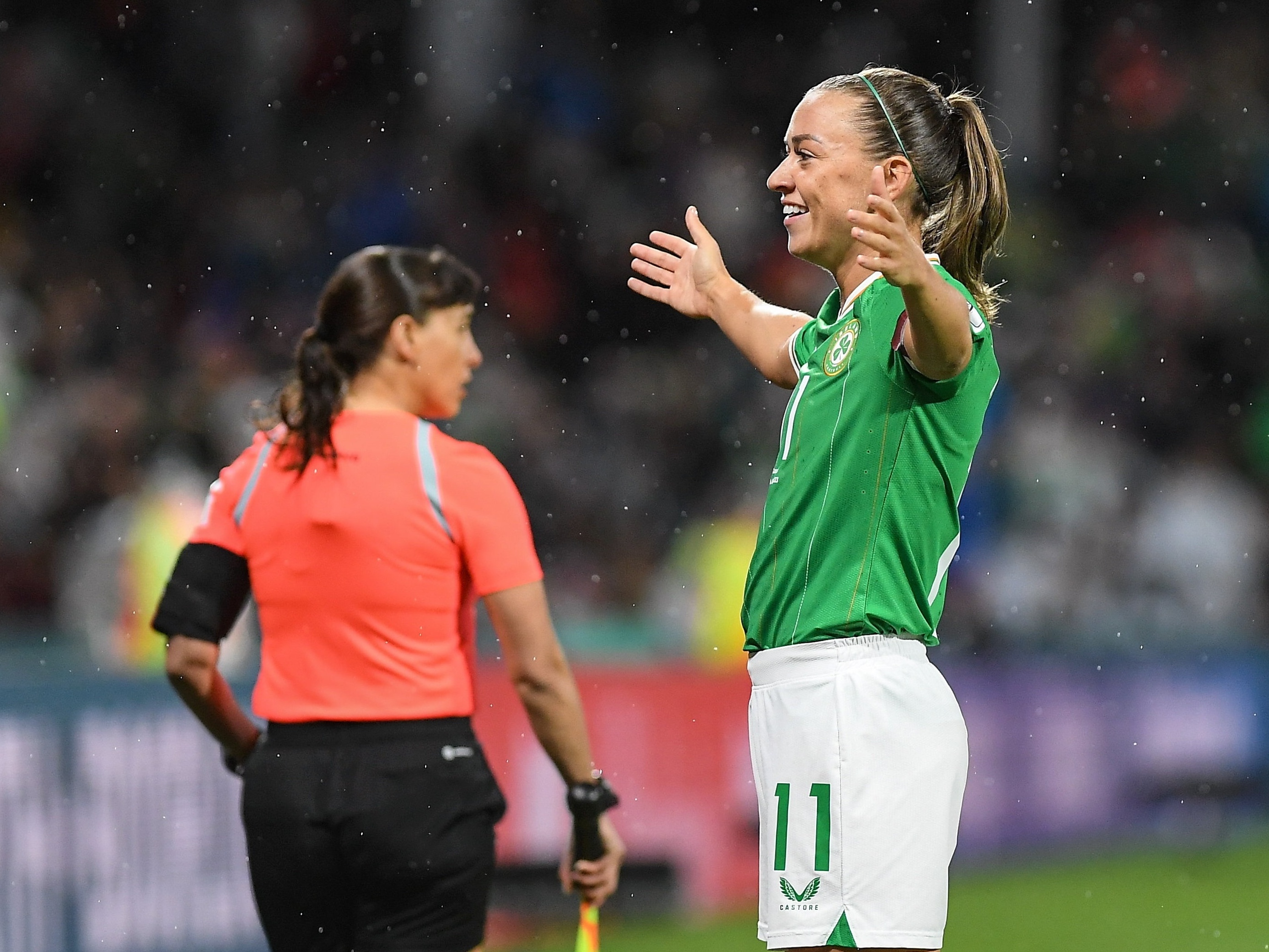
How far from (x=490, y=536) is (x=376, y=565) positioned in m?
0.23

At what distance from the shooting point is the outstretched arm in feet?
12.1

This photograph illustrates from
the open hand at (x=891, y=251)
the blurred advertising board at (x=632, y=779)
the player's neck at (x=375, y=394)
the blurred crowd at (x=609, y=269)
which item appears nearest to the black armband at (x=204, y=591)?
the player's neck at (x=375, y=394)

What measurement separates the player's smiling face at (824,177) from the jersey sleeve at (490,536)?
0.75m

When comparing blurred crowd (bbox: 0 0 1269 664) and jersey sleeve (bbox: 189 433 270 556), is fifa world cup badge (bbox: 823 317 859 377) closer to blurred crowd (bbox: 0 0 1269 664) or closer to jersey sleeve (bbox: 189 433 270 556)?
jersey sleeve (bbox: 189 433 270 556)

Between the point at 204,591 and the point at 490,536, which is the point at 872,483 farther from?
the point at 204,591

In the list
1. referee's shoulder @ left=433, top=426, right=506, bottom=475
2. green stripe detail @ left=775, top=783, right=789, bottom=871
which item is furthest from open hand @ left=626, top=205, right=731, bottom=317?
green stripe detail @ left=775, top=783, right=789, bottom=871

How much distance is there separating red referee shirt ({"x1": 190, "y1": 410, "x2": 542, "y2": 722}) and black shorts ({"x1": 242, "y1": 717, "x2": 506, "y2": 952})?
0.21 feet

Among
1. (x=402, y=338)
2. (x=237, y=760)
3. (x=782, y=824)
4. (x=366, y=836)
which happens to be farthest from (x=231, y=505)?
(x=782, y=824)

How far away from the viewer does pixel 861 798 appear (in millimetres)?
3006

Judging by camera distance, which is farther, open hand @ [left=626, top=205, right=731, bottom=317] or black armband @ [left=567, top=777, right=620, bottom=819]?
open hand @ [left=626, top=205, right=731, bottom=317]

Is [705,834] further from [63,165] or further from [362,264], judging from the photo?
[63,165]

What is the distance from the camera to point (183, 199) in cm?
1245

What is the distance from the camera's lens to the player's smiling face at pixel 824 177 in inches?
127

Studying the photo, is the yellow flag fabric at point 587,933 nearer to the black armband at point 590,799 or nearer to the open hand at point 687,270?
the black armband at point 590,799
